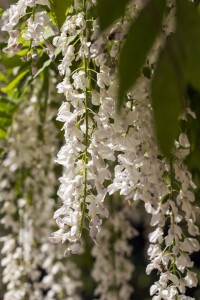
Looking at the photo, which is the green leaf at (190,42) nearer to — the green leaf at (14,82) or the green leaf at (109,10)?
the green leaf at (109,10)

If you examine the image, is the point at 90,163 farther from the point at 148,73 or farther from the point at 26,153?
the point at 26,153

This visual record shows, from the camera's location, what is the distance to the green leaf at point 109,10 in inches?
17.5

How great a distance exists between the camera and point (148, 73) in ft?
3.03

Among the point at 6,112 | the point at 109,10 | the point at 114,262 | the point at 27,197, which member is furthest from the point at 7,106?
the point at 109,10

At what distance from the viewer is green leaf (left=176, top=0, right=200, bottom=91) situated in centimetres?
43

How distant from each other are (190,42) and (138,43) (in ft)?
0.11

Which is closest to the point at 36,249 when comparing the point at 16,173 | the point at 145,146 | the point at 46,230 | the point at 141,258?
the point at 46,230

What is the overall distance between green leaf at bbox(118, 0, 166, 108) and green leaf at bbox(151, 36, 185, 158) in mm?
15

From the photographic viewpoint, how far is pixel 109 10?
0.45 metres

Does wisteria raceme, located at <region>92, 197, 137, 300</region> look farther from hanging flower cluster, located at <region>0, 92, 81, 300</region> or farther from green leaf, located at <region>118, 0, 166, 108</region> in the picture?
green leaf, located at <region>118, 0, 166, 108</region>

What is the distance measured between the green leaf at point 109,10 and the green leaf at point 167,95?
38 millimetres

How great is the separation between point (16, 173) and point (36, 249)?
228 mm

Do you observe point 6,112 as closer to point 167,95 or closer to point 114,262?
point 114,262

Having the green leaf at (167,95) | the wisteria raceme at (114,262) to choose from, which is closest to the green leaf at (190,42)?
the green leaf at (167,95)
